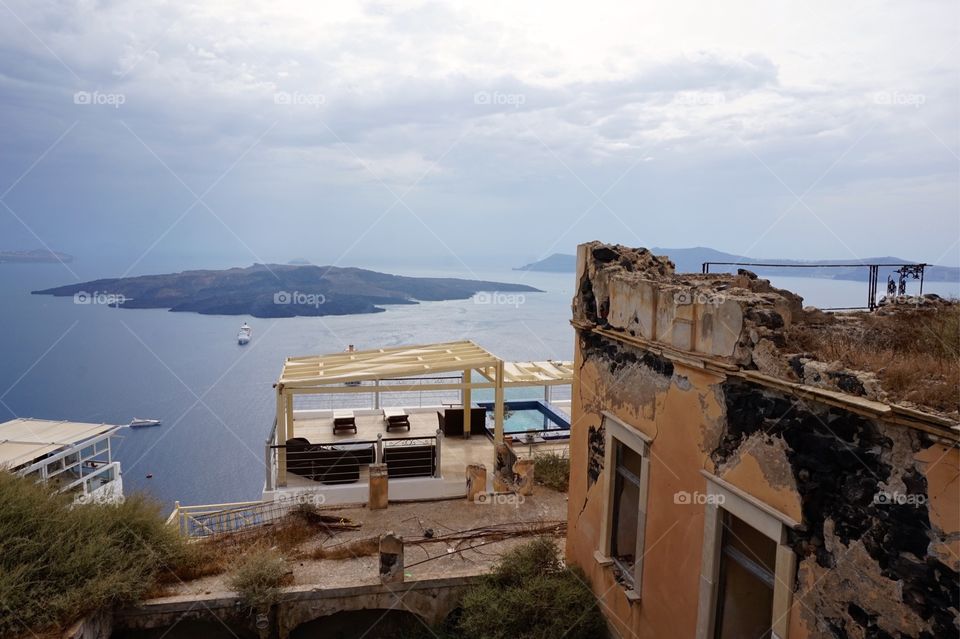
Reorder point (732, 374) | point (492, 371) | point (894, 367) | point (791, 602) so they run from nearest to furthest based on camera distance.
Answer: point (894, 367) → point (791, 602) → point (732, 374) → point (492, 371)

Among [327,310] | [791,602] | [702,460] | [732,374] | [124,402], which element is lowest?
[124,402]

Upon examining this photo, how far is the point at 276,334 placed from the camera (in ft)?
230

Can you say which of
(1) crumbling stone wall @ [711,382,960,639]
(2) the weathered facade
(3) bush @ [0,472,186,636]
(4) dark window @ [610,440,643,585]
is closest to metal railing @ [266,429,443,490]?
(3) bush @ [0,472,186,636]

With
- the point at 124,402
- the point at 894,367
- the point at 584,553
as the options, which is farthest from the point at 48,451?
the point at 124,402

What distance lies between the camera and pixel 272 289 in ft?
242

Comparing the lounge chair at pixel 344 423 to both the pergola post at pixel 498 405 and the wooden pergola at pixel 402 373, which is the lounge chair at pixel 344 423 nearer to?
the wooden pergola at pixel 402 373

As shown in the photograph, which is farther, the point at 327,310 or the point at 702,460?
the point at 327,310

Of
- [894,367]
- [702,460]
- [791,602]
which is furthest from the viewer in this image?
[702,460]

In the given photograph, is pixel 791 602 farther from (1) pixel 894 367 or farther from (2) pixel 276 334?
(2) pixel 276 334

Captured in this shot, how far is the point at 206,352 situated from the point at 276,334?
1071cm

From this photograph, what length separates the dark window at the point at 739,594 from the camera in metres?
5.20

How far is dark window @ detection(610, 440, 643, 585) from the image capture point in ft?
24.0

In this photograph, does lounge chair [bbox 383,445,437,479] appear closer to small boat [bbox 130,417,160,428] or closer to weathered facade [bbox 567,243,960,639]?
weathered facade [bbox 567,243,960,639]

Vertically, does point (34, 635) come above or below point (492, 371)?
below
